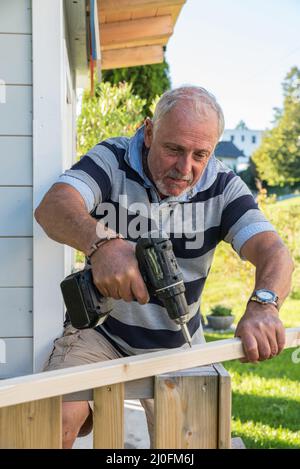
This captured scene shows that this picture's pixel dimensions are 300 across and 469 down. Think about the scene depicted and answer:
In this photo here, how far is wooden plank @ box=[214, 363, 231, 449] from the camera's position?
1.47 meters

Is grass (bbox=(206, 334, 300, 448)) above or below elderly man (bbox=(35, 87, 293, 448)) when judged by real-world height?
below

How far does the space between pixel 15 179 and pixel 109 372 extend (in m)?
1.38

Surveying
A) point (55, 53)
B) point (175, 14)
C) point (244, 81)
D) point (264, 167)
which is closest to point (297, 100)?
point (264, 167)

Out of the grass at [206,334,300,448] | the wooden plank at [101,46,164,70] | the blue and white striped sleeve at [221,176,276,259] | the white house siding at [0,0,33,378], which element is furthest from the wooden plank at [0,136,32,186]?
the wooden plank at [101,46,164,70]

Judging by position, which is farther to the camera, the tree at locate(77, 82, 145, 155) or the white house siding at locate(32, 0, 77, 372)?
the tree at locate(77, 82, 145, 155)

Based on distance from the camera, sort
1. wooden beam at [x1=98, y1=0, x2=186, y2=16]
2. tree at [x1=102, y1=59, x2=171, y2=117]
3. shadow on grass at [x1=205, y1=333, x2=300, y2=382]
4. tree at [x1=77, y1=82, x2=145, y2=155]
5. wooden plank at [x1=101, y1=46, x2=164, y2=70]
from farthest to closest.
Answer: tree at [x1=102, y1=59, x2=171, y2=117] < tree at [x1=77, y1=82, x2=145, y2=155] < shadow on grass at [x1=205, y1=333, x2=300, y2=382] < wooden plank at [x1=101, y1=46, x2=164, y2=70] < wooden beam at [x1=98, y1=0, x2=186, y2=16]

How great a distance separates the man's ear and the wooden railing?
42.7 inches

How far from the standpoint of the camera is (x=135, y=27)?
4.82 meters

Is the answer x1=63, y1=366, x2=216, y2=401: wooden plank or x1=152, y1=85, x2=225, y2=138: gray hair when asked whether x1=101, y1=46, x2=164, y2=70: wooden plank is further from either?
x1=63, y1=366, x2=216, y2=401: wooden plank

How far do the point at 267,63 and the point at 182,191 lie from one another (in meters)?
31.2

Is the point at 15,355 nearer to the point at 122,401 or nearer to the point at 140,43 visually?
the point at 122,401

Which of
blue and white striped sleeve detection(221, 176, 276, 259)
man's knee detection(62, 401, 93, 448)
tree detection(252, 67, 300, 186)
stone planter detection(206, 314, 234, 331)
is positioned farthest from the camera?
Answer: tree detection(252, 67, 300, 186)

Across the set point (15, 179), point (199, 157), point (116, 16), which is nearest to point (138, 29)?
→ point (116, 16)

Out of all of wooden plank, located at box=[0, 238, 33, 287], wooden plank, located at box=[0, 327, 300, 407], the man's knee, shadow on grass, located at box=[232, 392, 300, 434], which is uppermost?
wooden plank, located at box=[0, 238, 33, 287]
